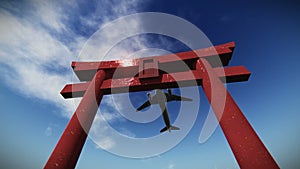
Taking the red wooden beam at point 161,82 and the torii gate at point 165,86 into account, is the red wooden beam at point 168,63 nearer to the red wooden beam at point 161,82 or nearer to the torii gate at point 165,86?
the torii gate at point 165,86

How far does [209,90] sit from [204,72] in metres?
0.36

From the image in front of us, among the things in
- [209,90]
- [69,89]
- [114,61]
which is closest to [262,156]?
[209,90]

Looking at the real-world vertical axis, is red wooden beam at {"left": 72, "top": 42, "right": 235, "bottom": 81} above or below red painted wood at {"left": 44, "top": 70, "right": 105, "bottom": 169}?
above

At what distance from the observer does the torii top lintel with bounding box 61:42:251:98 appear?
2.52m

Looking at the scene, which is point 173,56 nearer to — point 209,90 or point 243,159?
point 209,90

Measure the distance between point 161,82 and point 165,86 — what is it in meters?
0.14

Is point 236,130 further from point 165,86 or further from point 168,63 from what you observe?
point 168,63

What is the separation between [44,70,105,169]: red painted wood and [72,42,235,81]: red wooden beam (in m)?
0.46

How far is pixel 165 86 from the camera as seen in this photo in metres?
2.63

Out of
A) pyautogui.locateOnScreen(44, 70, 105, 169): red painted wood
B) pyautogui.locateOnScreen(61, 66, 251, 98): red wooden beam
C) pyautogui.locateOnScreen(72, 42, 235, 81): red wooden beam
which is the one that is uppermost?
pyautogui.locateOnScreen(72, 42, 235, 81): red wooden beam

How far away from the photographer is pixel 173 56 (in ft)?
9.09

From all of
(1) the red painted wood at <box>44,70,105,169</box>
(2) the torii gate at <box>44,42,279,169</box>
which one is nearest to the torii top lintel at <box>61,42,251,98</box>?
(2) the torii gate at <box>44,42,279,169</box>

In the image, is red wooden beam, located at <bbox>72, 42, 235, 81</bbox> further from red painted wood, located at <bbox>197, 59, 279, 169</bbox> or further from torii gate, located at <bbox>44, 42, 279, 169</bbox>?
red painted wood, located at <bbox>197, 59, 279, 169</bbox>

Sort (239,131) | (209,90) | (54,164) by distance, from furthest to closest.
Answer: (209,90) < (239,131) < (54,164)
